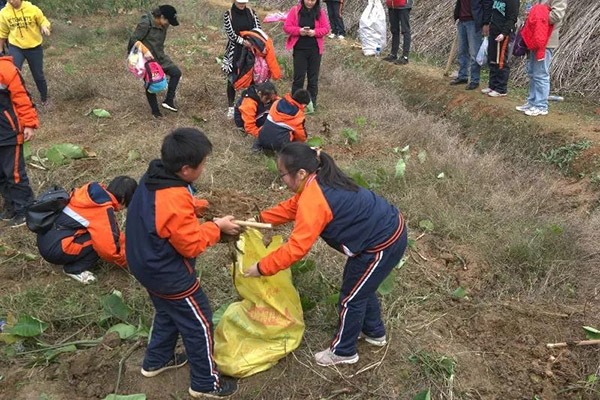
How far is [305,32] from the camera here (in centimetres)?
612

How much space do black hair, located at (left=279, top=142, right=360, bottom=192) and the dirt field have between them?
0.76 metres

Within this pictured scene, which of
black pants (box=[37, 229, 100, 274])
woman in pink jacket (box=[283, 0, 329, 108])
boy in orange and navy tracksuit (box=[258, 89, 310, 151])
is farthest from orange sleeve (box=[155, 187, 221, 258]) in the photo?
woman in pink jacket (box=[283, 0, 329, 108])

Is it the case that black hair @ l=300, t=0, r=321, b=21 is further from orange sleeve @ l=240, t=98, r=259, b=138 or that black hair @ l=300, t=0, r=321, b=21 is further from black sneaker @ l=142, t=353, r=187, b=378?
black sneaker @ l=142, t=353, r=187, b=378

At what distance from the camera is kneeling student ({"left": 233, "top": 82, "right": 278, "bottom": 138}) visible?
5457 millimetres

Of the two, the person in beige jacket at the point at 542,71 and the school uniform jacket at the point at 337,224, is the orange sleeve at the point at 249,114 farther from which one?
the person in beige jacket at the point at 542,71

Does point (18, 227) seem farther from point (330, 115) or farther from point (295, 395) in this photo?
point (330, 115)

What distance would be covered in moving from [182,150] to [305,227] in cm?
66

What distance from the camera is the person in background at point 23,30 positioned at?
6.22 metres

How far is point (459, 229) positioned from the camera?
13.4 ft

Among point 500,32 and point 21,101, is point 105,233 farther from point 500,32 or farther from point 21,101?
point 500,32

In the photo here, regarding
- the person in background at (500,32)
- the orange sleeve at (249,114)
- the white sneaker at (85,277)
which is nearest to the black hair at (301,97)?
the orange sleeve at (249,114)

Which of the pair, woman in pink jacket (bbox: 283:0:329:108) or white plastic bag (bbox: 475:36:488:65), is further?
white plastic bag (bbox: 475:36:488:65)

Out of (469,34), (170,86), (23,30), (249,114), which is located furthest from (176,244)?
(469,34)

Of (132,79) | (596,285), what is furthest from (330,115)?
(596,285)
